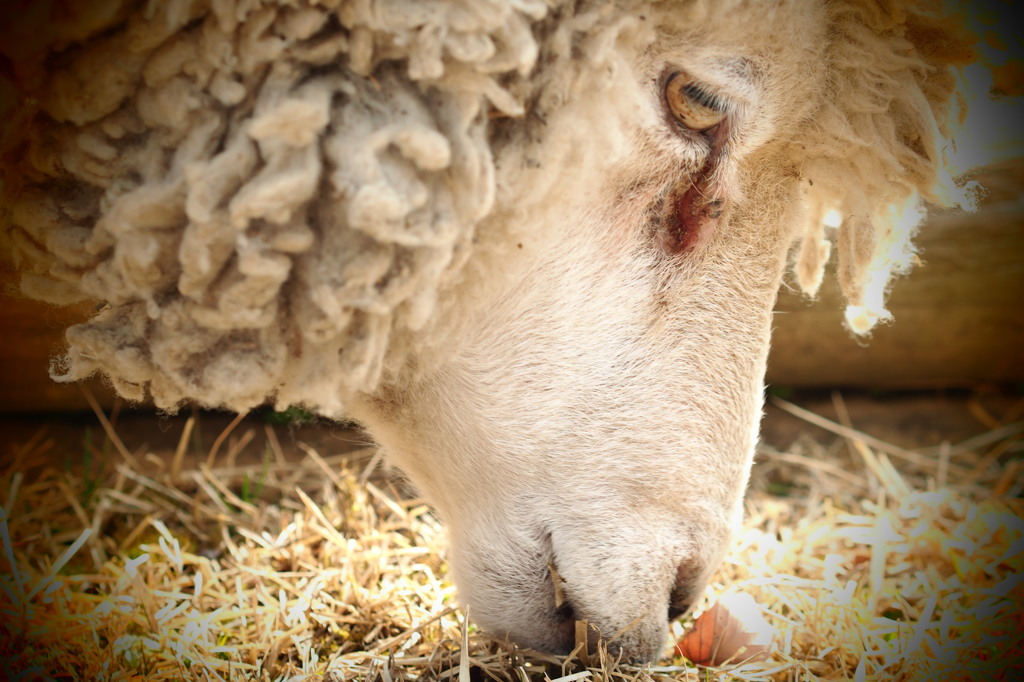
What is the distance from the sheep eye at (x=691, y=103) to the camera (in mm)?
1285

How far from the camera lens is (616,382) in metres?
1.40

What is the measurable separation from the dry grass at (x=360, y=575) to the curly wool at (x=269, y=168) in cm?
67

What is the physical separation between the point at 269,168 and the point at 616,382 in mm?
654

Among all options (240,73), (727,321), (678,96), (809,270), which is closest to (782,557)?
(809,270)

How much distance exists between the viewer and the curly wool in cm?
105

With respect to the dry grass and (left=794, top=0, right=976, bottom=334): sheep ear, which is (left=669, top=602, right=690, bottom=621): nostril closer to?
the dry grass

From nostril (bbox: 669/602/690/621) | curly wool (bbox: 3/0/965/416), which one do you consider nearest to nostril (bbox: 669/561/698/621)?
nostril (bbox: 669/602/690/621)

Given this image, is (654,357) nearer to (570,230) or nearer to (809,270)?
(570,230)

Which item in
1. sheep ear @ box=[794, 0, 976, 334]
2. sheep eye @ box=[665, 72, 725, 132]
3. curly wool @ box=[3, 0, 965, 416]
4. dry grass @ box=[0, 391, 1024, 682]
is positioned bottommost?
dry grass @ box=[0, 391, 1024, 682]

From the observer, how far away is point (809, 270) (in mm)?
1882

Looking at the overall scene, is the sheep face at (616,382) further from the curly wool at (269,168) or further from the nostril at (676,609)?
the curly wool at (269,168)

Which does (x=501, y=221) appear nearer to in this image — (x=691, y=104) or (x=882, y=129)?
(x=691, y=104)

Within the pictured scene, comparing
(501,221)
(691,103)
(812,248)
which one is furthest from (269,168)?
(812,248)

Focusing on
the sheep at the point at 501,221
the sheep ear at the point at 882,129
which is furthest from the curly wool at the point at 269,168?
the sheep ear at the point at 882,129
